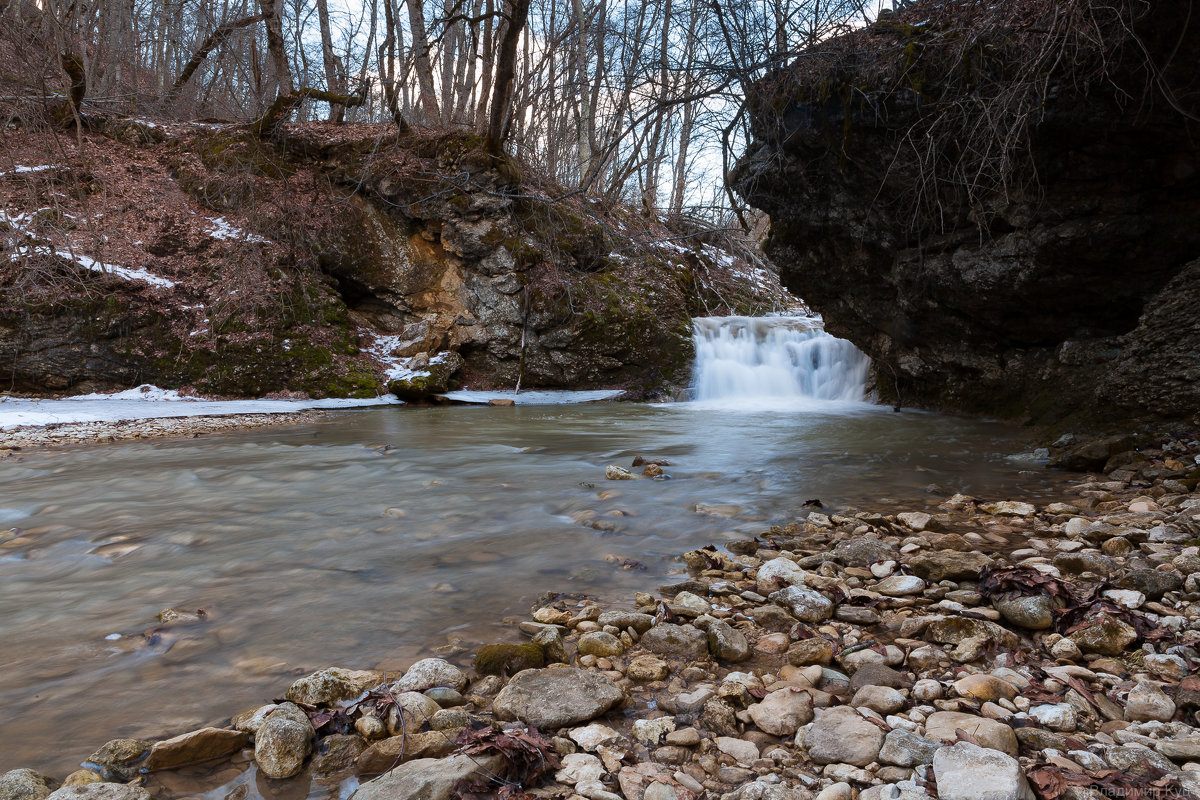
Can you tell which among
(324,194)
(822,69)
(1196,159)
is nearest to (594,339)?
(324,194)

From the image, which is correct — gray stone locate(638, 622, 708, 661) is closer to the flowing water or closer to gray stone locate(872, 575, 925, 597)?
the flowing water

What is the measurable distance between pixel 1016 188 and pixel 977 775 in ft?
23.2

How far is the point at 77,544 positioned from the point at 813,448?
685 cm

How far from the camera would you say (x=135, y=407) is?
10523 millimetres

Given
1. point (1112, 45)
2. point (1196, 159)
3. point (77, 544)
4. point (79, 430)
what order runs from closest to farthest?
1. point (77, 544)
2. point (1112, 45)
3. point (1196, 159)
4. point (79, 430)

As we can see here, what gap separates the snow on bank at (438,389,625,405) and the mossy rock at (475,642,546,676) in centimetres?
1115

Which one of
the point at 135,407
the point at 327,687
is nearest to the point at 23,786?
the point at 327,687

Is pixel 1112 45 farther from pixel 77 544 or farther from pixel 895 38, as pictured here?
pixel 77 544

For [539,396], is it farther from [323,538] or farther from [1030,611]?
[1030,611]

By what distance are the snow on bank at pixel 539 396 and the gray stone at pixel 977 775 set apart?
12.2 m

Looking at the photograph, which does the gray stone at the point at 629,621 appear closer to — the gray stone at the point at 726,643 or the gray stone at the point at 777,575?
the gray stone at the point at 726,643

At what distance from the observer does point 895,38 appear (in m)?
6.59

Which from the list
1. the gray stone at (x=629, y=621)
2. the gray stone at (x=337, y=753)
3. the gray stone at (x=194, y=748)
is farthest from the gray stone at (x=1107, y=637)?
the gray stone at (x=194, y=748)

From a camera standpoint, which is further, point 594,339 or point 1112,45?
point 594,339
